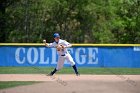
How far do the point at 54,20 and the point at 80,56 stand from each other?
56.5ft

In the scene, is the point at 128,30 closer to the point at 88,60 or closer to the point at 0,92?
the point at 88,60

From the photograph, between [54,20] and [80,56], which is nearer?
[80,56]

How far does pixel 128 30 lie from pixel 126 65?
899 inches

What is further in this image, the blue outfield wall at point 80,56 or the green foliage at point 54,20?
the green foliage at point 54,20

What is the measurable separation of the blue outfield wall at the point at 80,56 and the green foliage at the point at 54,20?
1451cm

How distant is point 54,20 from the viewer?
130ft

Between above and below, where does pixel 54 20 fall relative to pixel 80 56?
above

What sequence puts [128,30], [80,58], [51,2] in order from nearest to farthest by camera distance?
[80,58], [51,2], [128,30]

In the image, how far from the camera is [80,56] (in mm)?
22891

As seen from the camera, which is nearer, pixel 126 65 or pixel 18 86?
pixel 18 86

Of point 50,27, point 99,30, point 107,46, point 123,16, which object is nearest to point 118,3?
point 123,16

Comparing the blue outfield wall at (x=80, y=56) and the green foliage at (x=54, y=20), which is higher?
the green foliage at (x=54, y=20)

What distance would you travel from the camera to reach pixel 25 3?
39156 mm

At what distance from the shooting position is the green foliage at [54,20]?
38562 mm
